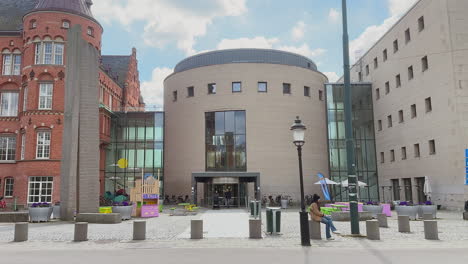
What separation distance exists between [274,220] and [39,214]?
14022mm

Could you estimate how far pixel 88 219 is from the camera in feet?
68.6

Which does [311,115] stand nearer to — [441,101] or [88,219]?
[441,101]

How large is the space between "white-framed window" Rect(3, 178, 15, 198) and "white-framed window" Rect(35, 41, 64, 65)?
1110cm

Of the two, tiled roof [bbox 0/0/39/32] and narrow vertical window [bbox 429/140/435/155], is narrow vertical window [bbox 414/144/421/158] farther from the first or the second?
tiled roof [bbox 0/0/39/32]

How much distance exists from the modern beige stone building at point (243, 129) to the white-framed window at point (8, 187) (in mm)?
14944

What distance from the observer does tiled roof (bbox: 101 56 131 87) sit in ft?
175

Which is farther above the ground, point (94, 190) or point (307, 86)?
point (307, 86)

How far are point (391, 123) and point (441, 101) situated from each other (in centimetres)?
954

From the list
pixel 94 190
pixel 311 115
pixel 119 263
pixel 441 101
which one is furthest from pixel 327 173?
pixel 119 263

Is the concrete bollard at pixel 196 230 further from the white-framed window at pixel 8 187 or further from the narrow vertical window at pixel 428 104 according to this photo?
the white-framed window at pixel 8 187

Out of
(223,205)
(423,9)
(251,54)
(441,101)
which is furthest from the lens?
(251,54)

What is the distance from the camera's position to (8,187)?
116 feet

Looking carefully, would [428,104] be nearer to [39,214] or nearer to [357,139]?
[357,139]

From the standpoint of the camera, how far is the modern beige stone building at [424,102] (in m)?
28.8
